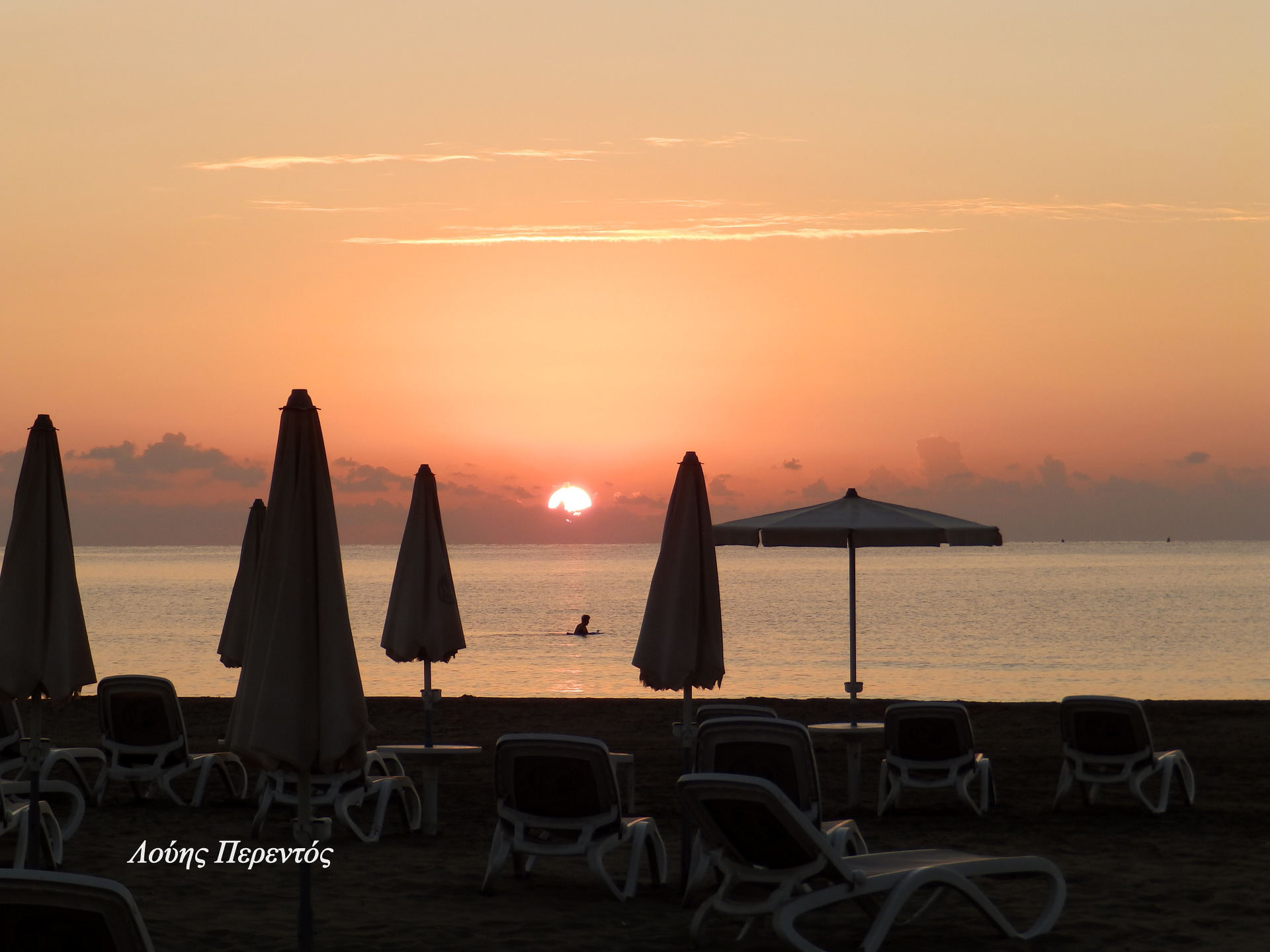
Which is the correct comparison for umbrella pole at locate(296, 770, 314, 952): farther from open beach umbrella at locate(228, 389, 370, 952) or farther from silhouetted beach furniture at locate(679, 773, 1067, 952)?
silhouetted beach furniture at locate(679, 773, 1067, 952)

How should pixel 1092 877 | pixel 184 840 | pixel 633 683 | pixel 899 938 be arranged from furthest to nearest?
1. pixel 633 683
2. pixel 184 840
3. pixel 1092 877
4. pixel 899 938

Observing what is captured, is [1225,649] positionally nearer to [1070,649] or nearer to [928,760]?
[1070,649]

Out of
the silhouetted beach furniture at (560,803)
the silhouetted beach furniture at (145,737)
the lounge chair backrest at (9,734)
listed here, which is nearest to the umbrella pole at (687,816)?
the silhouetted beach furniture at (560,803)

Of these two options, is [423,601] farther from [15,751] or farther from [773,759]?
[773,759]

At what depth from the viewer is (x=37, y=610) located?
21.1 ft

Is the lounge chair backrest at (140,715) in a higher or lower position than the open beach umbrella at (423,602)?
lower

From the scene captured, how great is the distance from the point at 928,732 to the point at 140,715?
19.5 ft

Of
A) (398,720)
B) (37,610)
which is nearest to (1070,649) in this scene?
(398,720)

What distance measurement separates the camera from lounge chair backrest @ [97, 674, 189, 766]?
9.54 metres

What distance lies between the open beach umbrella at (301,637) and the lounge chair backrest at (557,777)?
6.80 feet

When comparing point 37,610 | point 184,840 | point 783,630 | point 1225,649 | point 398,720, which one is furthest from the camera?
point 783,630

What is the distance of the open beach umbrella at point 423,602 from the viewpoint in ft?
30.8

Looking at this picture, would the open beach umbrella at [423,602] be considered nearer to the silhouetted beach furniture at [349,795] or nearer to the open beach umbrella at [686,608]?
the silhouetted beach furniture at [349,795]

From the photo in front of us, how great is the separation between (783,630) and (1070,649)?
12832mm
